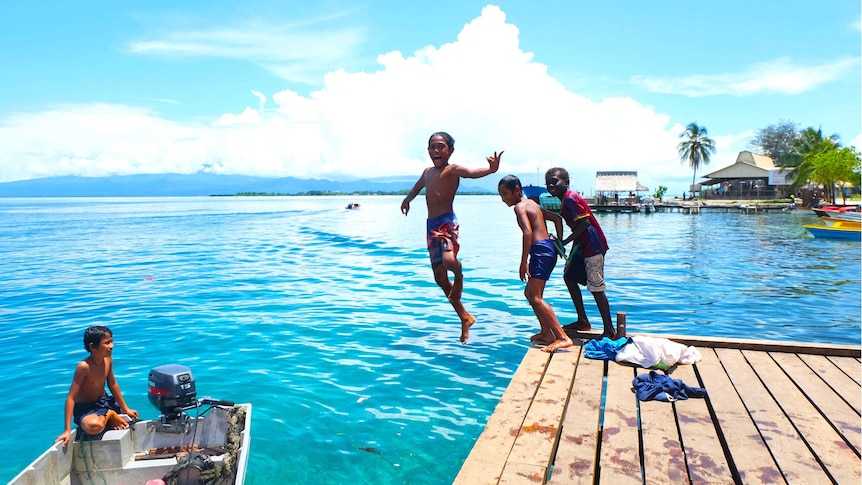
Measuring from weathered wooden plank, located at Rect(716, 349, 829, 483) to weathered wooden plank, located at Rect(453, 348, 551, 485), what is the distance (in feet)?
6.45

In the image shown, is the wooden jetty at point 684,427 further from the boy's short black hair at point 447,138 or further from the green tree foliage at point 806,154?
the green tree foliage at point 806,154

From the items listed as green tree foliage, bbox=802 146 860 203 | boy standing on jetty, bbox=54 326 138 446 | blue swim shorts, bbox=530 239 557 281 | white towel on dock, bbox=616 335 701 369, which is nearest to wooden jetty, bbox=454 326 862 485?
white towel on dock, bbox=616 335 701 369

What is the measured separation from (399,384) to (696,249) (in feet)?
88.4

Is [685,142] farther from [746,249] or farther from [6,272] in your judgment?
[6,272]

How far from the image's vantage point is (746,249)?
31156mm

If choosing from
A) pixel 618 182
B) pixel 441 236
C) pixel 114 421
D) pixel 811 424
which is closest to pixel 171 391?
pixel 114 421

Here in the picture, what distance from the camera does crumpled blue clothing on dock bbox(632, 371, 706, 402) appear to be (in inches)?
221

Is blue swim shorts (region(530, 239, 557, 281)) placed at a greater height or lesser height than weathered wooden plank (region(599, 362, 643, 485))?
greater

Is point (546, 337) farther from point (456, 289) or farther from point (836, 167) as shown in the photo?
point (836, 167)

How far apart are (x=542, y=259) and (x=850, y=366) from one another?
12.1 feet

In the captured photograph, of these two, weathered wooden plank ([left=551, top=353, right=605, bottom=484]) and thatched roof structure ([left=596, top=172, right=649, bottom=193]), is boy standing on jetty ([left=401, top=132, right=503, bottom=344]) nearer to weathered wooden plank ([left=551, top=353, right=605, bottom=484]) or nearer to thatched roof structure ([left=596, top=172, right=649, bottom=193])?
weathered wooden plank ([left=551, top=353, right=605, bottom=484])

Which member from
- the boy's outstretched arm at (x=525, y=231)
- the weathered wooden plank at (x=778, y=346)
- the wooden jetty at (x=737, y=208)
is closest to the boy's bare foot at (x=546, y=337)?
the boy's outstretched arm at (x=525, y=231)

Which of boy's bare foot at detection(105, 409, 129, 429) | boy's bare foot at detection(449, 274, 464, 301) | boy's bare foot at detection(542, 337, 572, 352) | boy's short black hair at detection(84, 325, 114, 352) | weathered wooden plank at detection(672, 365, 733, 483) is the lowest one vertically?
boy's bare foot at detection(105, 409, 129, 429)

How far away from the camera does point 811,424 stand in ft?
16.3
